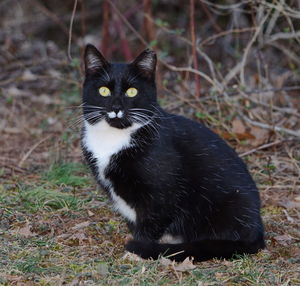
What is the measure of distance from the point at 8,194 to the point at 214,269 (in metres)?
1.90

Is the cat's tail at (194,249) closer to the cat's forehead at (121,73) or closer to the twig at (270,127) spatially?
the cat's forehead at (121,73)

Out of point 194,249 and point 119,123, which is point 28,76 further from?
point 194,249

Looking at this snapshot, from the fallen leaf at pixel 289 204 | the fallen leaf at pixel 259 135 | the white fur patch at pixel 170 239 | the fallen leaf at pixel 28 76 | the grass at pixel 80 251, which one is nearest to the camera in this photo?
the grass at pixel 80 251

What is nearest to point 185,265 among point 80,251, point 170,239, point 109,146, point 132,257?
point 132,257

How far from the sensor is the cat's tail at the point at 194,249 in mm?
3432

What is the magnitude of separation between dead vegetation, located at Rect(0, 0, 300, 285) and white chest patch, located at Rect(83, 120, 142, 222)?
0.90 feet

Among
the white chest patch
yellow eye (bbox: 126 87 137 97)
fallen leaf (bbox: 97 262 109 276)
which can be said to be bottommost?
fallen leaf (bbox: 97 262 109 276)

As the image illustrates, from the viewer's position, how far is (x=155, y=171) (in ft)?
11.9

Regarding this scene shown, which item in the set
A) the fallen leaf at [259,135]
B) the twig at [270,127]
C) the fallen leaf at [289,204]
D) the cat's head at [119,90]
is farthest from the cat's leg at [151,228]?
the fallen leaf at [259,135]

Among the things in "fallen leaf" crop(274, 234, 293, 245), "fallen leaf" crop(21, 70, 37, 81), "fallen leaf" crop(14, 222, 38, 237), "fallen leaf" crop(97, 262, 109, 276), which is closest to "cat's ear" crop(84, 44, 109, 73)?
"fallen leaf" crop(14, 222, 38, 237)

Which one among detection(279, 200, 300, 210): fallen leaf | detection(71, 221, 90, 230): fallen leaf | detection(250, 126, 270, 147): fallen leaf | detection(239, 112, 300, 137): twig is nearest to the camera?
detection(71, 221, 90, 230): fallen leaf

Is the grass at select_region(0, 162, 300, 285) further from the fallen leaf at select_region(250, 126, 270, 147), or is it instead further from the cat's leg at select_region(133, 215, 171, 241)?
the fallen leaf at select_region(250, 126, 270, 147)

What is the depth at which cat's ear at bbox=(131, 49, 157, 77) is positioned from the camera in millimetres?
3766

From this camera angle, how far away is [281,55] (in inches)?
319
